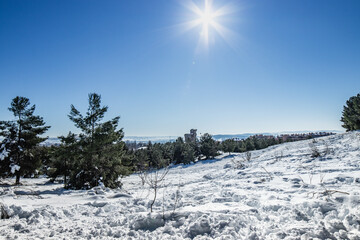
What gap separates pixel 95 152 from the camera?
12.9 m

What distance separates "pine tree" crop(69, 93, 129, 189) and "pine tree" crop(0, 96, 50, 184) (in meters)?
7.55

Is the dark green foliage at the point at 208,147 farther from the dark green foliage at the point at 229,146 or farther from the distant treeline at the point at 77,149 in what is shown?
the distant treeline at the point at 77,149

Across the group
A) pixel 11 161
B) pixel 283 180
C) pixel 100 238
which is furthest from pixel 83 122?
pixel 283 180

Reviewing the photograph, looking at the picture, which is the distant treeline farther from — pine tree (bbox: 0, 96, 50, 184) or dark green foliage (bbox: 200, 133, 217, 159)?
dark green foliage (bbox: 200, 133, 217, 159)

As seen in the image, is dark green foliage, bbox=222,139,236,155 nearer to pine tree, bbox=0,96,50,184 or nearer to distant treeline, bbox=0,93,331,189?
distant treeline, bbox=0,93,331,189

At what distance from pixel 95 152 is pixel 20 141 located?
32.6 ft

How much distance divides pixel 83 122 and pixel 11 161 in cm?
961

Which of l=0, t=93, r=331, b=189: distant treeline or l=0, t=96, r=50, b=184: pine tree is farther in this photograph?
l=0, t=96, r=50, b=184: pine tree

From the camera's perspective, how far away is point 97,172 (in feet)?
40.4

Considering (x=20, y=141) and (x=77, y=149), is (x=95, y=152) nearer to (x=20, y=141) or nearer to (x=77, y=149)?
(x=77, y=149)

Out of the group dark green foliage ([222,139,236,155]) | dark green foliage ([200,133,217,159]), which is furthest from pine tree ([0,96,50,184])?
dark green foliage ([222,139,236,155])

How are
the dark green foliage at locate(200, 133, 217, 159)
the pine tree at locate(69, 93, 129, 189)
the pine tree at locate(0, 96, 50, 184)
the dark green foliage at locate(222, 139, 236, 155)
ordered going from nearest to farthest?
the pine tree at locate(69, 93, 129, 189) < the pine tree at locate(0, 96, 50, 184) < the dark green foliage at locate(200, 133, 217, 159) < the dark green foliage at locate(222, 139, 236, 155)

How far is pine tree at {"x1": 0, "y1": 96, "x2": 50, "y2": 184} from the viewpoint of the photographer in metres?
16.2

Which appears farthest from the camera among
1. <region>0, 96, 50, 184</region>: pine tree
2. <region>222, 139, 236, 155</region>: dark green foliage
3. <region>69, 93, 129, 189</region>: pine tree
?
<region>222, 139, 236, 155</region>: dark green foliage
